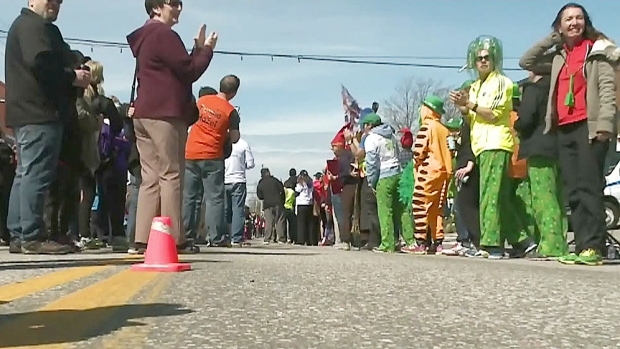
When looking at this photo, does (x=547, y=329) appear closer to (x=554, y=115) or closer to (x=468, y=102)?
(x=554, y=115)

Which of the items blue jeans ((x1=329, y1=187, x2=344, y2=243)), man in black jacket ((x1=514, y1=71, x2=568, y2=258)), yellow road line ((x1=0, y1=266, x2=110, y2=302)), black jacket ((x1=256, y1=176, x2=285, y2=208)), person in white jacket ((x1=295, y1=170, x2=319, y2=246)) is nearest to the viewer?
yellow road line ((x1=0, y1=266, x2=110, y2=302))

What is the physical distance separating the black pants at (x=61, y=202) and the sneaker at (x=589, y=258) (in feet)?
14.6

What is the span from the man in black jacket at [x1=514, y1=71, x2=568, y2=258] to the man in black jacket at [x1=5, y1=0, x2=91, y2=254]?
3.66 meters

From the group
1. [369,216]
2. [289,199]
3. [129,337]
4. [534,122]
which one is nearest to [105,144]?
[369,216]

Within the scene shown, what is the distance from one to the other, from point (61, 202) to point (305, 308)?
18.0 ft

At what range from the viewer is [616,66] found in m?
6.59

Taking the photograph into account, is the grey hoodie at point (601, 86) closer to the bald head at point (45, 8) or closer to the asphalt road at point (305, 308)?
the asphalt road at point (305, 308)

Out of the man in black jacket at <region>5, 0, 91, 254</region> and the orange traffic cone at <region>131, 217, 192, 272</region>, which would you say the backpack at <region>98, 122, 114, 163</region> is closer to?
the man in black jacket at <region>5, 0, 91, 254</region>

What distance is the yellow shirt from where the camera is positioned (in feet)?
26.2

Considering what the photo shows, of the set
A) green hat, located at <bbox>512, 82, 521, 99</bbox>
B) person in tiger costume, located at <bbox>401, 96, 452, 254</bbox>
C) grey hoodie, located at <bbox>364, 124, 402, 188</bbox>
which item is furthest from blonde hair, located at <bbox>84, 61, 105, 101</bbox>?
green hat, located at <bbox>512, 82, 521, 99</bbox>

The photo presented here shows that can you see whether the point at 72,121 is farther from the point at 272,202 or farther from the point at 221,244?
the point at 272,202

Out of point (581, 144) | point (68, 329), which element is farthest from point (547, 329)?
point (581, 144)

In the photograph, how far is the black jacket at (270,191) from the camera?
871 inches

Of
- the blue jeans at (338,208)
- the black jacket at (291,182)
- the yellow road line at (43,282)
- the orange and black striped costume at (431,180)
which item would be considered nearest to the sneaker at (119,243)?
the orange and black striped costume at (431,180)
